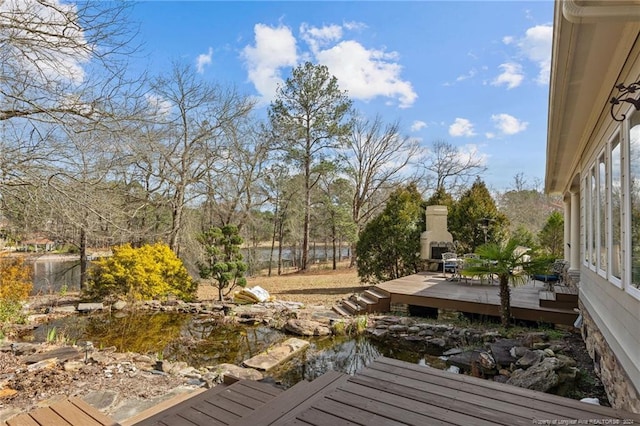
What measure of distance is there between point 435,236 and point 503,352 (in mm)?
6197

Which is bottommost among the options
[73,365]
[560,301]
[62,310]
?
[62,310]

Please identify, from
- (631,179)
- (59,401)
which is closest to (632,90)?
(631,179)

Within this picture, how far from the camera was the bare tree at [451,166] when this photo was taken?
20.4 m

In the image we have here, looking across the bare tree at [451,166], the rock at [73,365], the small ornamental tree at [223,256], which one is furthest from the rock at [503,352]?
the bare tree at [451,166]

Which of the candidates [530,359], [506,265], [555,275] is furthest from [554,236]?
[530,359]

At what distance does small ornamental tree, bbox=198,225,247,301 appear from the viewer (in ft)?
29.0

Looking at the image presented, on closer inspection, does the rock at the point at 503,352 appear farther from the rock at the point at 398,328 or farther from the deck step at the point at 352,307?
the deck step at the point at 352,307

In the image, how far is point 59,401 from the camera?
10.3 ft

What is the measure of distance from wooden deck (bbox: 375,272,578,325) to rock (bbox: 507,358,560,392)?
2.41 m

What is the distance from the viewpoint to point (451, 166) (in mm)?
20781

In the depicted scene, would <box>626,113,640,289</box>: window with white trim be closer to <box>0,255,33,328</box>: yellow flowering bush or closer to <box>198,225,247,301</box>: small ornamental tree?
<box>198,225,247,301</box>: small ornamental tree

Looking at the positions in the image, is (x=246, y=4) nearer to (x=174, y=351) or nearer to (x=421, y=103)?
(x=174, y=351)

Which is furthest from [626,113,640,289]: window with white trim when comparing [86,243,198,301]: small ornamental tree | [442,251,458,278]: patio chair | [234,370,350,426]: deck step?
[86,243,198,301]: small ornamental tree

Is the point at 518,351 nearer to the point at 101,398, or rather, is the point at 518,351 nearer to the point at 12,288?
the point at 101,398
